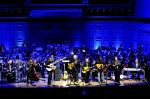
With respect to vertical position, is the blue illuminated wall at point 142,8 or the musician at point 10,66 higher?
the blue illuminated wall at point 142,8

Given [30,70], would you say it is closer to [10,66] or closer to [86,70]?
[10,66]

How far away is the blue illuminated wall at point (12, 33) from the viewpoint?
787 inches

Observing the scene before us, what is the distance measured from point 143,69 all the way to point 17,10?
735 cm

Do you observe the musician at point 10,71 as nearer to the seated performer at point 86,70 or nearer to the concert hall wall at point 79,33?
the seated performer at point 86,70

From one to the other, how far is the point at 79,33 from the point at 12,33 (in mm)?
3383

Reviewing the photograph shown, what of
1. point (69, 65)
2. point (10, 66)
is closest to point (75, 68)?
point (69, 65)

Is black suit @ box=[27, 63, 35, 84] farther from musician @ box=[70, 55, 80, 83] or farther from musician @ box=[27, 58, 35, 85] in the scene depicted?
musician @ box=[70, 55, 80, 83]

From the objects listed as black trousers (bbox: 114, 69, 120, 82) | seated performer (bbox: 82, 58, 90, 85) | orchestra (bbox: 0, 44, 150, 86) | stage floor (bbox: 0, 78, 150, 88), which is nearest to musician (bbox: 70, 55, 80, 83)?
orchestra (bbox: 0, 44, 150, 86)

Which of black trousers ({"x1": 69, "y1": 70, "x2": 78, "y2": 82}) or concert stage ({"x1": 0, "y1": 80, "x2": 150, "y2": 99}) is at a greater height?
black trousers ({"x1": 69, "y1": 70, "x2": 78, "y2": 82})

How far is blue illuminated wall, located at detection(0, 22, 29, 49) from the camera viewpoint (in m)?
20.0

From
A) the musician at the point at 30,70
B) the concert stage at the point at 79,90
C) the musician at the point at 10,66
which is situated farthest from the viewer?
the musician at the point at 10,66

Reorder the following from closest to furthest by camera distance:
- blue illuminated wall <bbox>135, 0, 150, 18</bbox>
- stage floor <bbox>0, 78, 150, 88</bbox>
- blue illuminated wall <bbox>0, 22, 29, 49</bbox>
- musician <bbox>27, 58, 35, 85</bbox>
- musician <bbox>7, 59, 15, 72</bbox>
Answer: stage floor <bbox>0, 78, 150, 88</bbox>, musician <bbox>27, 58, 35, 85</bbox>, musician <bbox>7, 59, 15, 72</bbox>, blue illuminated wall <bbox>0, 22, 29, 49</bbox>, blue illuminated wall <bbox>135, 0, 150, 18</bbox>

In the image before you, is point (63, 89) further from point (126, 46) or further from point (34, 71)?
point (126, 46)

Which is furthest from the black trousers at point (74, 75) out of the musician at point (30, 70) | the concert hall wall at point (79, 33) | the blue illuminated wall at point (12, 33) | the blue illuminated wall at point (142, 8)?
the blue illuminated wall at point (142, 8)
